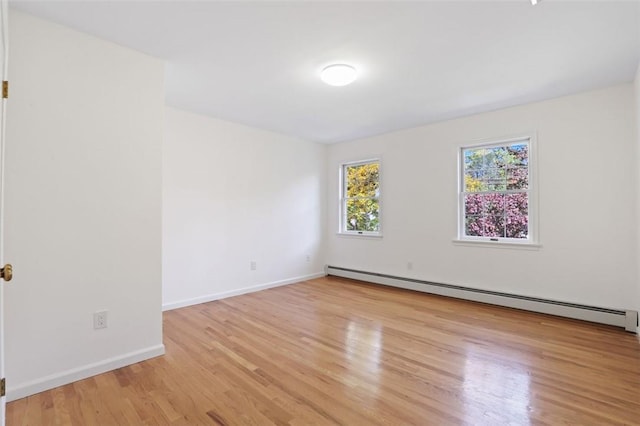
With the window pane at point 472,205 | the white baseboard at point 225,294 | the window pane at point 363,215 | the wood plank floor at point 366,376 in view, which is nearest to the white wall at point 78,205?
the wood plank floor at point 366,376

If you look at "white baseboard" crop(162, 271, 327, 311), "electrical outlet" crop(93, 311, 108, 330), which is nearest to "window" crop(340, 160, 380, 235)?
"white baseboard" crop(162, 271, 327, 311)

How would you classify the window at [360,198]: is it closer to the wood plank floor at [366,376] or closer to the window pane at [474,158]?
the window pane at [474,158]

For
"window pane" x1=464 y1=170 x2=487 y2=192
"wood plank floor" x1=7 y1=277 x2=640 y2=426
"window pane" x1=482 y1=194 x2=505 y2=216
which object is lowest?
"wood plank floor" x1=7 y1=277 x2=640 y2=426

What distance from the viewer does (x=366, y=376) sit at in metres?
2.19

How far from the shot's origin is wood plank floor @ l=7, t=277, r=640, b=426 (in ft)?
5.83

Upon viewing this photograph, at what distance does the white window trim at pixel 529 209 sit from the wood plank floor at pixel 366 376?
881mm

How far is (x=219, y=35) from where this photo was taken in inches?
90.0

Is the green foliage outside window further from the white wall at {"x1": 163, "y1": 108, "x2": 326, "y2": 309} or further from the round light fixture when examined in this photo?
the round light fixture

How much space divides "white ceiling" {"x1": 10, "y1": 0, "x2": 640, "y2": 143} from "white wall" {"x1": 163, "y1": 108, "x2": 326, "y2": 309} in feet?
2.30

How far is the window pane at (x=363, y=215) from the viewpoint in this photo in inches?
210

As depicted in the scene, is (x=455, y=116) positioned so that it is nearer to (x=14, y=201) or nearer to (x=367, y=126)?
(x=367, y=126)

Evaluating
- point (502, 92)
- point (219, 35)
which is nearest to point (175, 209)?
point (219, 35)

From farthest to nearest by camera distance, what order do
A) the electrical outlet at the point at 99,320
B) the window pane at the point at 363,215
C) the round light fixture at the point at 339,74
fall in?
the window pane at the point at 363,215 → the round light fixture at the point at 339,74 → the electrical outlet at the point at 99,320

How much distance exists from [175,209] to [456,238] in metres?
3.81
